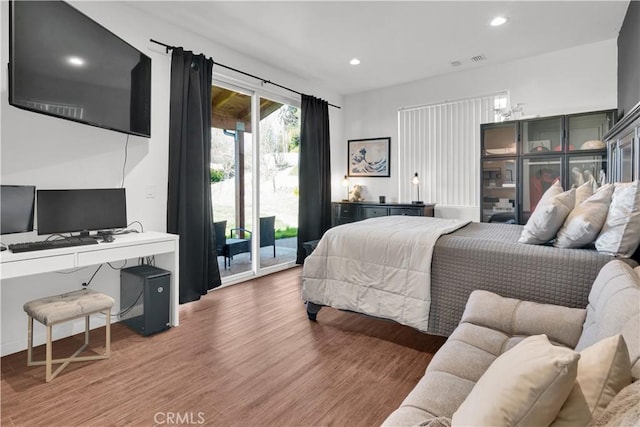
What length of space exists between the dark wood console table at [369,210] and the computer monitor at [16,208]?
3.96m

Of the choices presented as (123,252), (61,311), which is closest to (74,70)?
(123,252)

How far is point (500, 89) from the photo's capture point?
15.2ft

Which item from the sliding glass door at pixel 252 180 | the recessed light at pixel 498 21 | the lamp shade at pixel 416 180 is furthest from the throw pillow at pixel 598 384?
the lamp shade at pixel 416 180

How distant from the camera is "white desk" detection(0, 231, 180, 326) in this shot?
6.93 ft

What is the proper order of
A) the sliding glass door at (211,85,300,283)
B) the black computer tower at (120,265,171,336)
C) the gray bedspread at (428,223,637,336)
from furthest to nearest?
the sliding glass door at (211,85,300,283), the black computer tower at (120,265,171,336), the gray bedspread at (428,223,637,336)

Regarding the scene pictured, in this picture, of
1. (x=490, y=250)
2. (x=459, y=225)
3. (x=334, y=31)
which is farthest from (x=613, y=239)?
(x=334, y=31)

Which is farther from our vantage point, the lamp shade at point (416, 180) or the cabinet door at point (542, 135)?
the lamp shade at point (416, 180)

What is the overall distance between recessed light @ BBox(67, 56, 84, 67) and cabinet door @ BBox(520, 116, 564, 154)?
4447 millimetres

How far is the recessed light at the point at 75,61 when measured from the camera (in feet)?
7.80

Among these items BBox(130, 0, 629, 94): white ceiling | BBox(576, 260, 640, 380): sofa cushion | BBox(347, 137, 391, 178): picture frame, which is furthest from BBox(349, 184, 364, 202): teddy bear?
BBox(576, 260, 640, 380): sofa cushion

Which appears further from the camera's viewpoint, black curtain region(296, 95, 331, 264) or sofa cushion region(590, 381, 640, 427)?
black curtain region(296, 95, 331, 264)

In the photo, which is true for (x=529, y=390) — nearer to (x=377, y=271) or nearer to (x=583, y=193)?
(x=377, y=271)

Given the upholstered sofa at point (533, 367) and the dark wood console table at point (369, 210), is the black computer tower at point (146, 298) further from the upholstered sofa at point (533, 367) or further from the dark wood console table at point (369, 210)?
the dark wood console table at point (369, 210)

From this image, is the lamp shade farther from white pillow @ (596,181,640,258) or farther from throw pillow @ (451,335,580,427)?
throw pillow @ (451,335,580,427)
